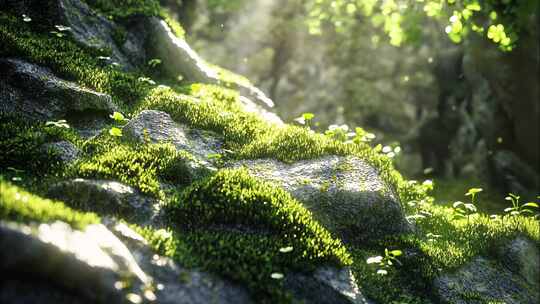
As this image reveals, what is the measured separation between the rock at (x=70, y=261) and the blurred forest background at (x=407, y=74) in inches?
216

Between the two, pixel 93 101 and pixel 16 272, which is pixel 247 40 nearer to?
pixel 93 101

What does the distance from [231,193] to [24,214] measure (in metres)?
2.87

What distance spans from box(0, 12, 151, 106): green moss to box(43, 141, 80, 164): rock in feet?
7.21

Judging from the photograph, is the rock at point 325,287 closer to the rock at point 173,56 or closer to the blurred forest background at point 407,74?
the blurred forest background at point 407,74

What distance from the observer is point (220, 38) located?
31484mm

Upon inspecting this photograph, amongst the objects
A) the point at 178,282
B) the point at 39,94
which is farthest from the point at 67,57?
the point at 178,282

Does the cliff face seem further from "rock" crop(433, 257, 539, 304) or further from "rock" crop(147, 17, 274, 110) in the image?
"rock" crop(147, 17, 274, 110)

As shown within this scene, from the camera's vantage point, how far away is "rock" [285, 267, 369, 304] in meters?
5.85

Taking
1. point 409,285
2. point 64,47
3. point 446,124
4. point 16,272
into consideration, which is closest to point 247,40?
point 446,124

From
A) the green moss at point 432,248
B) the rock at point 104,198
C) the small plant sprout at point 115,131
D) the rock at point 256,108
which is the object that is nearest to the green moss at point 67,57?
the small plant sprout at point 115,131

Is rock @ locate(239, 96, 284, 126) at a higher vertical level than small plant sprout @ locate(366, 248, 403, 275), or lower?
higher

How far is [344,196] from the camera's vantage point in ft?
26.2

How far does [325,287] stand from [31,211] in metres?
3.69

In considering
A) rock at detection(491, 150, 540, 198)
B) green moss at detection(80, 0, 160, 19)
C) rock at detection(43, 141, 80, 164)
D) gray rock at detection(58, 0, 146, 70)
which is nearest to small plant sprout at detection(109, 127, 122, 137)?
rock at detection(43, 141, 80, 164)
